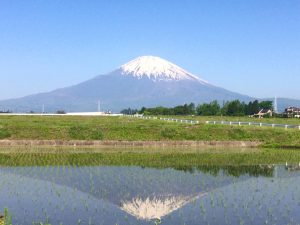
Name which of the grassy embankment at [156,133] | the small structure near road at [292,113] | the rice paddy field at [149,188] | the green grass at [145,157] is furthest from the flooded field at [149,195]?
the small structure near road at [292,113]

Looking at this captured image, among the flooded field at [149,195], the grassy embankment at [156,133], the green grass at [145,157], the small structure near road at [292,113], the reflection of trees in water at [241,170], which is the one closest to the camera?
the flooded field at [149,195]

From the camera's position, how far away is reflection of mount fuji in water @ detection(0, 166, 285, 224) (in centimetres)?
1659

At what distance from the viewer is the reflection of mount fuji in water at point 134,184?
16.6 meters

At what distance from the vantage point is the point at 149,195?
60.2 feet

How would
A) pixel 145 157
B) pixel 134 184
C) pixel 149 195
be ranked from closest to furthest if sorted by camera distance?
pixel 149 195
pixel 134 184
pixel 145 157

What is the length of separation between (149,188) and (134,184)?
3.87ft

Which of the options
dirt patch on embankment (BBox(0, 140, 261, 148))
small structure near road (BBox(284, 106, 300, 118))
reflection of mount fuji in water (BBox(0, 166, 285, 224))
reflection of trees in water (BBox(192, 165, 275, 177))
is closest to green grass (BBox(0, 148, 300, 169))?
reflection of trees in water (BBox(192, 165, 275, 177))

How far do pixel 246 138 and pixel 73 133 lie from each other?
53.6 feet

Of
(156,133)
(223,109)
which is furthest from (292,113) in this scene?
(156,133)

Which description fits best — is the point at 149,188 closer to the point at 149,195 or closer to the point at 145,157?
the point at 149,195

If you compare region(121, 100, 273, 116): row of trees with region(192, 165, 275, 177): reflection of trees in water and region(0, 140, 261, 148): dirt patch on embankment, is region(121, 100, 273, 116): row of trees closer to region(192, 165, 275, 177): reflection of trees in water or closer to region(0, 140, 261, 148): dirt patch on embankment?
region(0, 140, 261, 148): dirt patch on embankment

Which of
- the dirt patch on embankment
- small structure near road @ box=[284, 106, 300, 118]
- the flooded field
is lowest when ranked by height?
the flooded field

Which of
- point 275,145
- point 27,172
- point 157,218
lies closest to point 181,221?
point 157,218

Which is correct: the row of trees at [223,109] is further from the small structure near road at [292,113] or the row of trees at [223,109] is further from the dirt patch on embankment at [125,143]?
the dirt patch on embankment at [125,143]
